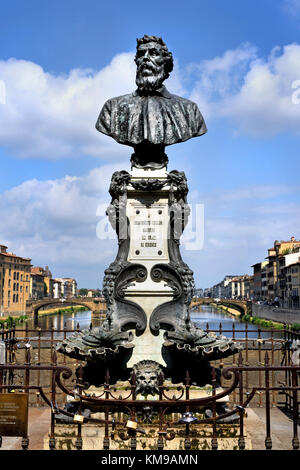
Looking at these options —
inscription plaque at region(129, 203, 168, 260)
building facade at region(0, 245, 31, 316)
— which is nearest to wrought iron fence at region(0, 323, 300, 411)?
inscription plaque at region(129, 203, 168, 260)

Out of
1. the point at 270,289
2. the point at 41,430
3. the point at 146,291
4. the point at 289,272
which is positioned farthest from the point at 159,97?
the point at 270,289

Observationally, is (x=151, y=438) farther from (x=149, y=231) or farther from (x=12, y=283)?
Answer: (x=12, y=283)

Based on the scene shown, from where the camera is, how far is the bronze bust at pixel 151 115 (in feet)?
31.8

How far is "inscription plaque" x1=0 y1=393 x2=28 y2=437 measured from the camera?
593cm

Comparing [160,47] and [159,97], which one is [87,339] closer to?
[159,97]

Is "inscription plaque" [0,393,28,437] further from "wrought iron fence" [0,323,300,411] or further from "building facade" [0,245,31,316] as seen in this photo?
"building facade" [0,245,31,316]

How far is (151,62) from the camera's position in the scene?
9.84m

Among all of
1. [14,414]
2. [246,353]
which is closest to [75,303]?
[246,353]

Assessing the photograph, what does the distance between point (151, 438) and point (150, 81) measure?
670 centimetres

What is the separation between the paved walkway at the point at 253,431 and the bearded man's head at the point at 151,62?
6.75 metres

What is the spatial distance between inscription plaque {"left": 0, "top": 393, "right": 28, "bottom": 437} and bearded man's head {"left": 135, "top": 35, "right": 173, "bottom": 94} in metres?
6.60

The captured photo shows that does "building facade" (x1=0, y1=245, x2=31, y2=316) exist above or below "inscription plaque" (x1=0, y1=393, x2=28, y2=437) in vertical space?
above

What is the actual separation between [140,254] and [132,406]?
12.4ft

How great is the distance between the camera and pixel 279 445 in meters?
7.54
